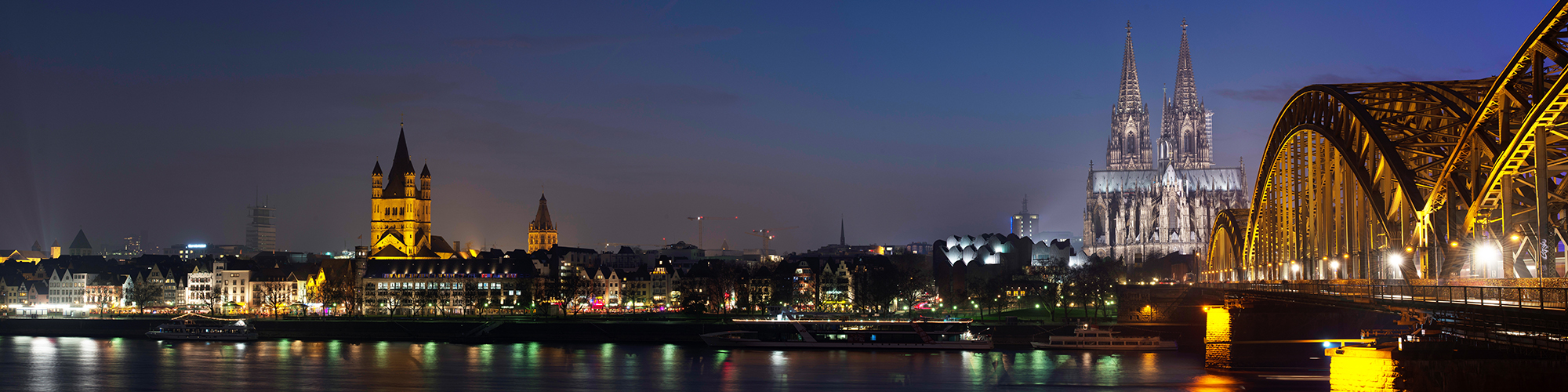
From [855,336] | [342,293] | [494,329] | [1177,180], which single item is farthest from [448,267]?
[1177,180]

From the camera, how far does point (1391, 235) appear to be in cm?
3944

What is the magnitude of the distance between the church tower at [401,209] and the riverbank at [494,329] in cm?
6133

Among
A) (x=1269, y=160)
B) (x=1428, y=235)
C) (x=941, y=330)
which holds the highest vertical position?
(x=1269, y=160)

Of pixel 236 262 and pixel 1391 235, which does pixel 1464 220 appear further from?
pixel 236 262

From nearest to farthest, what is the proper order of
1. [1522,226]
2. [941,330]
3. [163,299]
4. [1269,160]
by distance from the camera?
[1522,226] < [1269,160] < [941,330] < [163,299]

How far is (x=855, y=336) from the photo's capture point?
93.9 m

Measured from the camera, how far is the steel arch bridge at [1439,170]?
29.0m

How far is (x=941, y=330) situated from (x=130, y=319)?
7735 cm

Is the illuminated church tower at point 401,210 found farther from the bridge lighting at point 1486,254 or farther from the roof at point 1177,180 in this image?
the bridge lighting at point 1486,254

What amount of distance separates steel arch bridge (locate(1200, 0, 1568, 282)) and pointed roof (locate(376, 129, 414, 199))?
151 m

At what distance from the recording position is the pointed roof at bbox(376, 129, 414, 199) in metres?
186

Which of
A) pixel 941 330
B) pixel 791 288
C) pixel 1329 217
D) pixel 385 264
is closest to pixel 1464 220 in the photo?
pixel 1329 217

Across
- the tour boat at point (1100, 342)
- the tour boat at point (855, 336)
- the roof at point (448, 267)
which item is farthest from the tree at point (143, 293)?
the tour boat at point (1100, 342)

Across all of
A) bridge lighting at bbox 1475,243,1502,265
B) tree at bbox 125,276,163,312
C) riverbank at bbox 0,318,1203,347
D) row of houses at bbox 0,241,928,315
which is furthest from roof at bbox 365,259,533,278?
bridge lighting at bbox 1475,243,1502,265
